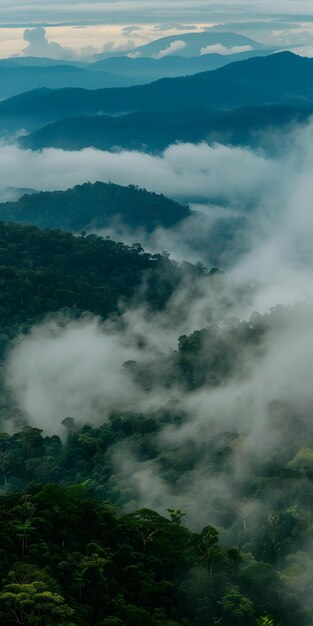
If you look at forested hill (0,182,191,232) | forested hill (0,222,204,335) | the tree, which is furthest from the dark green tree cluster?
forested hill (0,182,191,232)

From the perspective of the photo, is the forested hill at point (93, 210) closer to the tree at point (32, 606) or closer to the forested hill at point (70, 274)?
the forested hill at point (70, 274)

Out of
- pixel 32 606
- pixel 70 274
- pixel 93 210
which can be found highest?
pixel 93 210

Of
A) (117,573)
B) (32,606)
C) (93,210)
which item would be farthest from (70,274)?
(93,210)

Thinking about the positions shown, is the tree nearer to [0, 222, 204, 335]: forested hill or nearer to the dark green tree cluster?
the dark green tree cluster

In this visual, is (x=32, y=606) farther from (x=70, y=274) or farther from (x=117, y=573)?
(x=70, y=274)

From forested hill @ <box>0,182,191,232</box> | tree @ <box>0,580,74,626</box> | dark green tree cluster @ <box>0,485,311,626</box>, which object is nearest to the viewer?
tree @ <box>0,580,74,626</box>

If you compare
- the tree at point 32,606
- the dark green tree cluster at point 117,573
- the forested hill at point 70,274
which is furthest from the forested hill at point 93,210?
the tree at point 32,606

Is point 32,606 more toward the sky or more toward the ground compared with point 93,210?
more toward the ground

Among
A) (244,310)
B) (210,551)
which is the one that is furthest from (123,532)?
(244,310)
